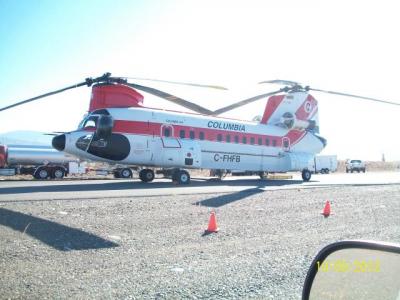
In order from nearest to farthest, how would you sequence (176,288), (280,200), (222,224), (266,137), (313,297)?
1. (313,297)
2. (176,288)
3. (222,224)
4. (280,200)
5. (266,137)

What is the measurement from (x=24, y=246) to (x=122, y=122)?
48.9 ft

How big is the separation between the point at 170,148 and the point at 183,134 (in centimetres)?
147

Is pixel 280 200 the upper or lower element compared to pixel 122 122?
lower

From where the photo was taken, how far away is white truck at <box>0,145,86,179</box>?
3042cm

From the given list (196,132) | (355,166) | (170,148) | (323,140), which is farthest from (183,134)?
(355,166)

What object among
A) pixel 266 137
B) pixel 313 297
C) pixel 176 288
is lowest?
pixel 176 288

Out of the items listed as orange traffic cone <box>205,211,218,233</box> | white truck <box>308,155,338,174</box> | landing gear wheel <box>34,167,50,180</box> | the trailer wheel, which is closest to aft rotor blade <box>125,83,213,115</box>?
the trailer wheel

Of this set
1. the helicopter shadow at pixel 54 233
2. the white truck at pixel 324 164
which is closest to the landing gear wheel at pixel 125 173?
the helicopter shadow at pixel 54 233

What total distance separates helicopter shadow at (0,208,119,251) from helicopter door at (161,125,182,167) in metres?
13.0

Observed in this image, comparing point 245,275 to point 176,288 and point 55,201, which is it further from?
point 55,201

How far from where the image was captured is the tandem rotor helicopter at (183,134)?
68.1ft

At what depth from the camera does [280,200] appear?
46.3 feet

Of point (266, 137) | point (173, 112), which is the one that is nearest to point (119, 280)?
point (173, 112)

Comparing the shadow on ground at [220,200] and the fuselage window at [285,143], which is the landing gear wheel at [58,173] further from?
the shadow on ground at [220,200]
